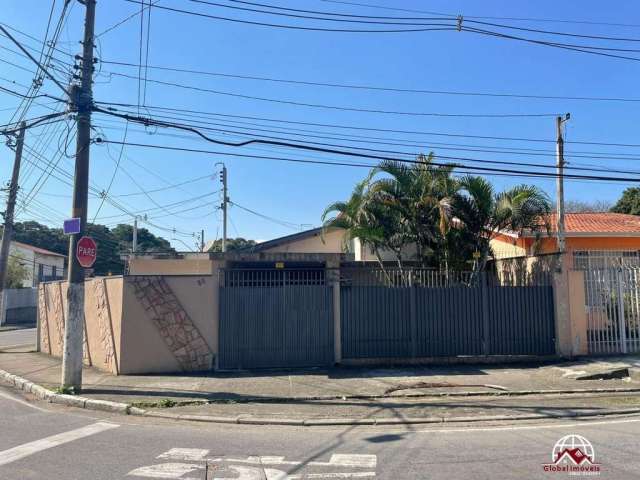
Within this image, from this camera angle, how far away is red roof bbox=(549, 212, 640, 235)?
1636cm

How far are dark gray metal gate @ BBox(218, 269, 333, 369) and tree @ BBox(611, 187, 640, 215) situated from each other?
26727 mm

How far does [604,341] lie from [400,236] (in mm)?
5666

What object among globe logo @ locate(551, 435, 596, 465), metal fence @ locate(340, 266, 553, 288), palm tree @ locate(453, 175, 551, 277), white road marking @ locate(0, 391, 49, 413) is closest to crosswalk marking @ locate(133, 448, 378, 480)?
globe logo @ locate(551, 435, 596, 465)

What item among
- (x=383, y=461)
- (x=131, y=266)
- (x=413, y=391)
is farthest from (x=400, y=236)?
(x=131, y=266)

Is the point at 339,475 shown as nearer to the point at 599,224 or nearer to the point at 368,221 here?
the point at 368,221

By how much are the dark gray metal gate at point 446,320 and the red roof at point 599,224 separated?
4130mm

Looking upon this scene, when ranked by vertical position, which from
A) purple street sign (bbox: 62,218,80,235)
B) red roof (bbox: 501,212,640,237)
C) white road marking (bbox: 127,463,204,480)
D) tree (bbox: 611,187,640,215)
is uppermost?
tree (bbox: 611,187,640,215)

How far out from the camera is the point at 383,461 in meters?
5.56

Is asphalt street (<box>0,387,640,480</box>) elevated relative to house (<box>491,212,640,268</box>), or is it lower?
lower

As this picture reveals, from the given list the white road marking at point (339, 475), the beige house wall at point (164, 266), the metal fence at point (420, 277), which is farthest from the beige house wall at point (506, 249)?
the white road marking at point (339, 475)

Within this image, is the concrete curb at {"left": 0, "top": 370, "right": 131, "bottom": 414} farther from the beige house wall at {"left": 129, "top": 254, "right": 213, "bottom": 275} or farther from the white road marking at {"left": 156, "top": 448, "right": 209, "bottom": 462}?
the beige house wall at {"left": 129, "top": 254, "right": 213, "bottom": 275}

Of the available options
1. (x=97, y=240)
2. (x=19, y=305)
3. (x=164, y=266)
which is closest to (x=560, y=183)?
(x=164, y=266)

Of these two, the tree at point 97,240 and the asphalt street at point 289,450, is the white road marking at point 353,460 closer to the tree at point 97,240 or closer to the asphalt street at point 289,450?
the asphalt street at point 289,450

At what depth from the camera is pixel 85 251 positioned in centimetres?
1020
